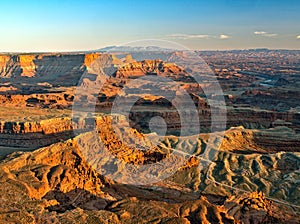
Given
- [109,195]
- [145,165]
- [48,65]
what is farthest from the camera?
[48,65]

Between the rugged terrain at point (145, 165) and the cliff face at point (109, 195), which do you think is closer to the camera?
the cliff face at point (109, 195)

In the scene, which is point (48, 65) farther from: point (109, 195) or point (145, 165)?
point (109, 195)

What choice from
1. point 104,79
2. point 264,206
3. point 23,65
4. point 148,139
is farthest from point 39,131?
point 23,65

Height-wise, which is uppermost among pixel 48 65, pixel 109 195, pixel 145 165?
pixel 48 65

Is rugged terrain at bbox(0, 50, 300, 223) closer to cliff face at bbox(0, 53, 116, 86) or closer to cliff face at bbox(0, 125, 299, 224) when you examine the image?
cliff face at bbox(0, 125, 299, 224)

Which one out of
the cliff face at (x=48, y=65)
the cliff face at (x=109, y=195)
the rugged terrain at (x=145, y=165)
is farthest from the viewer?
the cliff face at (x=48, y=65)

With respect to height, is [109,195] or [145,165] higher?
[109,195]

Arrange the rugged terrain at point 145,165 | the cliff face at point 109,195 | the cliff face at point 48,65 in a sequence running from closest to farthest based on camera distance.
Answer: the cliff face at point 109,195, the rugged terrain at point 145,165, the cliff face at point 48,65

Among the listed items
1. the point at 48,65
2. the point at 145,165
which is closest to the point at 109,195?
the point at 145,165

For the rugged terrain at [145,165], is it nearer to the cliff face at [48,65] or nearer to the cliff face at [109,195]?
the cliff face at [109,195]

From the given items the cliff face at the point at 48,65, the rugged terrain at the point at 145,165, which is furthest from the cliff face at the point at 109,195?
the cliff face at the point at 48,65

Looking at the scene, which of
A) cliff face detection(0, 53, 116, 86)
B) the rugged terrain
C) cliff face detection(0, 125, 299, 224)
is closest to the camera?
cliff face detection(0, 125, 299, 224)

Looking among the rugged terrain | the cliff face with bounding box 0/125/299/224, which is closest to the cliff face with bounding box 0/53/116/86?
the rugged terrain
